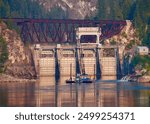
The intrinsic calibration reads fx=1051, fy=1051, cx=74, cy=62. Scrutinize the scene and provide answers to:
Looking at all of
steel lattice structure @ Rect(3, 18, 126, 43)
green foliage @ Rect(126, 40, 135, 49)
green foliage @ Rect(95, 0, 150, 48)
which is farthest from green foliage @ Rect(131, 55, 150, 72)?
steel lattice structure @ Rect(3, 18, 126, 43)

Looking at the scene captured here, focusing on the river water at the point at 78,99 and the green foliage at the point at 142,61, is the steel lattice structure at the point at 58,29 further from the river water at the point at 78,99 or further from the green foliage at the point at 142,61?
the river water at the point at 78,99

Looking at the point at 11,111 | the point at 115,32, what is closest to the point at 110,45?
the point at 115,32

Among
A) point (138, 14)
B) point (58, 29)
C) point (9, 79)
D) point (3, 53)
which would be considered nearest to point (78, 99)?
point (9, 79)

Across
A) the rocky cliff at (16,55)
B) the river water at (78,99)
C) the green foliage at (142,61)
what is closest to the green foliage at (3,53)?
the rocky cliff at (16,55)

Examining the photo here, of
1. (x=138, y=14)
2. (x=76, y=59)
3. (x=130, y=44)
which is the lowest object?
(x=76, y=59)

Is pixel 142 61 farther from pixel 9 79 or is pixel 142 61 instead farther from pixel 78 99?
pixel 78 99

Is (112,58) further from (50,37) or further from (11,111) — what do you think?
(11,111)
